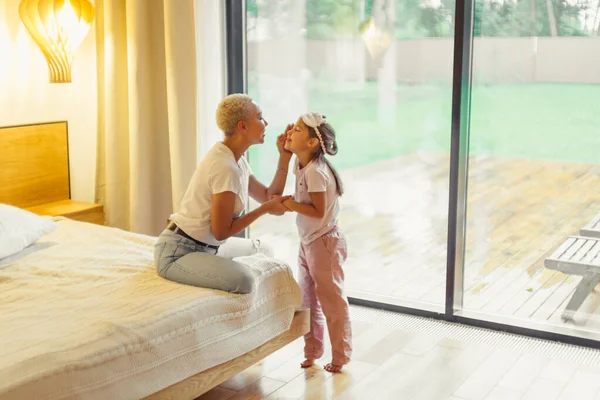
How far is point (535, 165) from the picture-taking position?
11.6ft

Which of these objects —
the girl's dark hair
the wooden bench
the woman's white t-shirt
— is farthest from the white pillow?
the wooden bench

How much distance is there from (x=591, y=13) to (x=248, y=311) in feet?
6.50

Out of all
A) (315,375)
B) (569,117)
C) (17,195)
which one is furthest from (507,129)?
(17,195)

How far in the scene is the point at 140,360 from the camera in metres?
2.32

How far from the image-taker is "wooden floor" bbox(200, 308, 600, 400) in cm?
291

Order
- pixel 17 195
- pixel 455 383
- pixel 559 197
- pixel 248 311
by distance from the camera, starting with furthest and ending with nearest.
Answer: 1. pixel 17 195
2. pixel 559 197
3. pixel 455 383
4. pixel 248 311

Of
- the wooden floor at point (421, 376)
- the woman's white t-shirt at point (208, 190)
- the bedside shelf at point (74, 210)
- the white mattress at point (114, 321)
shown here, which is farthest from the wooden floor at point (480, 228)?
the bedside shelf at point (74, 210)

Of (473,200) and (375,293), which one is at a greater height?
(473,200)

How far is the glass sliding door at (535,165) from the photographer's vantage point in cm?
339

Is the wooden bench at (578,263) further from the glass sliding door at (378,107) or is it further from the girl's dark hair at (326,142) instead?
the girl's dark hair at (326,142)

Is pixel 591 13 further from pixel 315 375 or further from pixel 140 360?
pixel 140 360

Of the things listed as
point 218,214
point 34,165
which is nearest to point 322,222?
point 218,214

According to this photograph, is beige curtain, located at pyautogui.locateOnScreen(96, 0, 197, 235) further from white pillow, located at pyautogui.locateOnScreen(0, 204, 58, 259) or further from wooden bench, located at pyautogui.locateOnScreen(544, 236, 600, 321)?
wooden bench, located at pyautogui.locateOnScreen(544, 236, 600, 321)

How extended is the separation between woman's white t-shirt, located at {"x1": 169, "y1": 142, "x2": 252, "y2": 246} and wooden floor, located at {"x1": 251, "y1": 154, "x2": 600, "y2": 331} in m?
1.26
